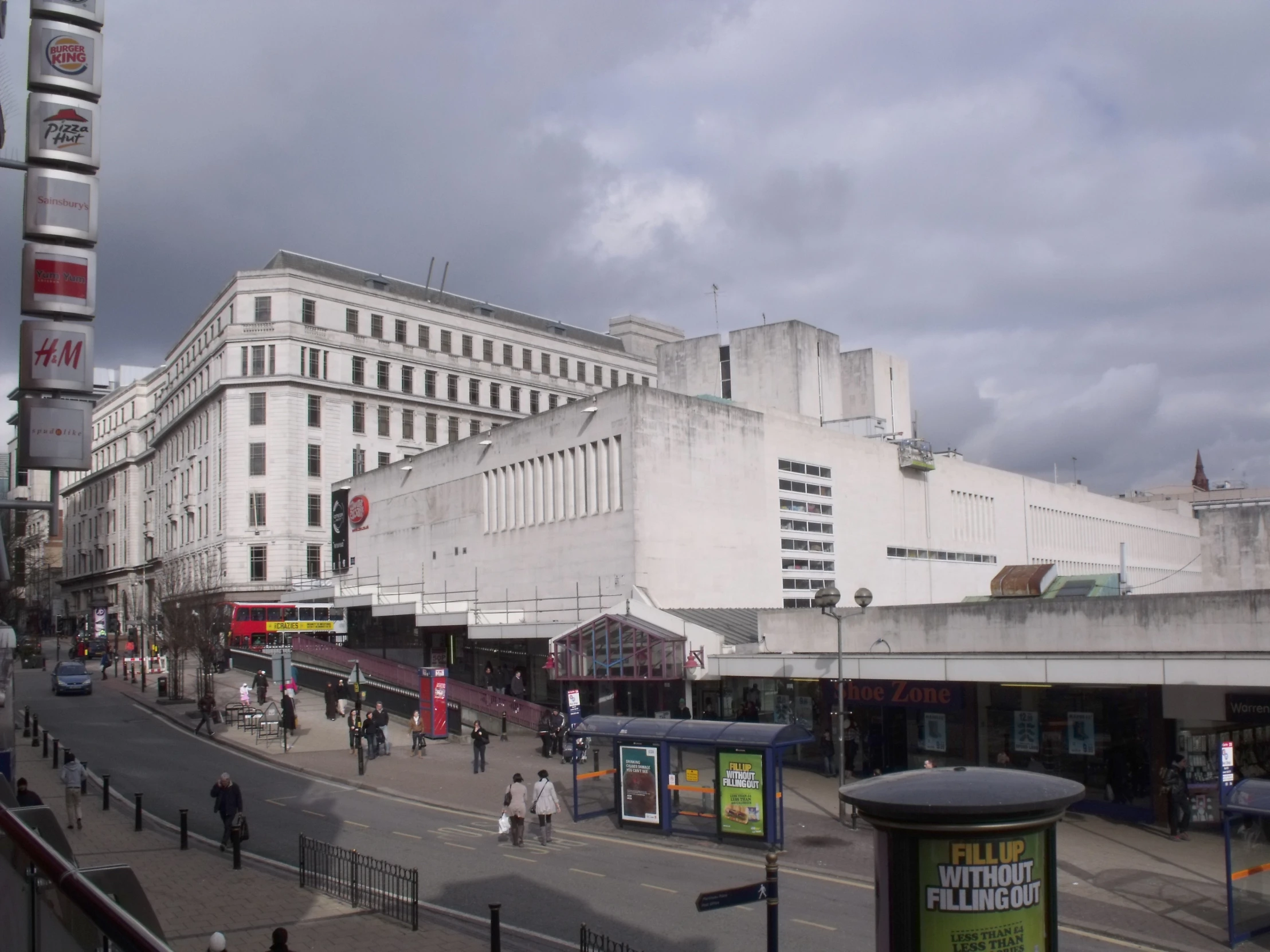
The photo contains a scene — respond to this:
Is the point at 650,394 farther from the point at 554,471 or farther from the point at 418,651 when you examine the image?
the point at 418,651

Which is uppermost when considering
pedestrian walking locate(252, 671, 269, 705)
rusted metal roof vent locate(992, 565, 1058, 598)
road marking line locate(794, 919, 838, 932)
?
rusted metal roof vent locate(992, 565, 1058, 598)

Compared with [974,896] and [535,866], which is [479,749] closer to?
[535,866]

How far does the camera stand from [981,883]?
294 inches

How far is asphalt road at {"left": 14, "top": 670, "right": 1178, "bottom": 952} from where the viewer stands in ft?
50.7

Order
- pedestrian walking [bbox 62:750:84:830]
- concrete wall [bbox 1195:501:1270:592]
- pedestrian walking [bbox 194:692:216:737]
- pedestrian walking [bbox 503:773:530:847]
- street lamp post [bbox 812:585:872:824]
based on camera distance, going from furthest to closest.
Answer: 1. concrete wall [bbox 1195:501:1270:592]
2. pedestrian walking [bbox 194:692:216:737]
3. street lamp post [bbox 812:585:872:824]
4. pedestrian walking [bbox 62:750:84:830]
5. pedestrian walking [bbox 503:773:530:847]

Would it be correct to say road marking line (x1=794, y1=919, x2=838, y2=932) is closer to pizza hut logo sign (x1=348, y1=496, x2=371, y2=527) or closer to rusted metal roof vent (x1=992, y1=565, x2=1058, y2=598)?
rusted metal roof vent (x1=992, y1=565, x2=1058, y2=598)

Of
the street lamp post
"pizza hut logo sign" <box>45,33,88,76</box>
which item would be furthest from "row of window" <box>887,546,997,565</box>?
"pizza hut logo sign" <box>45,33,88,76</box>

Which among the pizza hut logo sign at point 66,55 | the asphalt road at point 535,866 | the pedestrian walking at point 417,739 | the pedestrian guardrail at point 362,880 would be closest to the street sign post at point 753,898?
the asphalt road at point 535,866

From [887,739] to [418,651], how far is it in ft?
105

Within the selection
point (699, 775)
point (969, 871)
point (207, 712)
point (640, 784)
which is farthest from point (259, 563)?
point (969, 871)

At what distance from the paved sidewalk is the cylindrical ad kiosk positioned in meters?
8.20

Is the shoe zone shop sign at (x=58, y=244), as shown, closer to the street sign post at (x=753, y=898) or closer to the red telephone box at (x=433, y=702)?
the street sign post at (x=753, y=898)

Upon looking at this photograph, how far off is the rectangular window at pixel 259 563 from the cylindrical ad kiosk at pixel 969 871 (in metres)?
76.5

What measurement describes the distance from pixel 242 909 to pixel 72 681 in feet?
135
